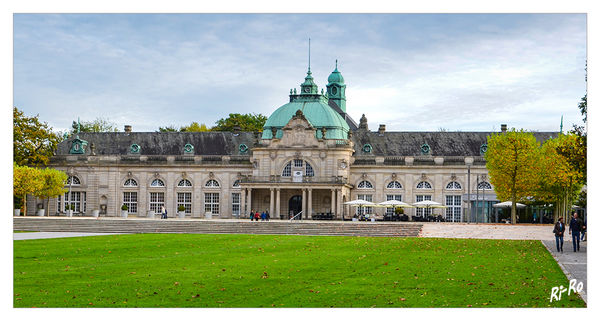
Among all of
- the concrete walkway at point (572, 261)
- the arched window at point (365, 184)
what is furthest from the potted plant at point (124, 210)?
the concrete walkway at point (572, 261)

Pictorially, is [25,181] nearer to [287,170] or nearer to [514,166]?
[287,170]

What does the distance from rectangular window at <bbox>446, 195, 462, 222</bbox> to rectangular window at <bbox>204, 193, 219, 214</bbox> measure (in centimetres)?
2192

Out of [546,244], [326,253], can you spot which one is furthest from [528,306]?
[546,244]

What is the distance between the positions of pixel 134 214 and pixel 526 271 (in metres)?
57.1

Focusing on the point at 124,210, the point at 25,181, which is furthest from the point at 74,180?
the point at 25,181

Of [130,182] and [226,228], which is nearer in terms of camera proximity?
[226,228]

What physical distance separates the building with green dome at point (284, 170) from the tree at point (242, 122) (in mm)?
12672

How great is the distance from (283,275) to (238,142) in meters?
56.7

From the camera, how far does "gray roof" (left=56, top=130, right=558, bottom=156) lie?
7588 centimetres

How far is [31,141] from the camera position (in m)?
72.7

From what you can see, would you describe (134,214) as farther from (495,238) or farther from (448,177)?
(495,238)

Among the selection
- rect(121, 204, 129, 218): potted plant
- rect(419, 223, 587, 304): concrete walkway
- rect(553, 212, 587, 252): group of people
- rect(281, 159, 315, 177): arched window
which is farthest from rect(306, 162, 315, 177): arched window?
rect(553, 212, 587, 252): group of people

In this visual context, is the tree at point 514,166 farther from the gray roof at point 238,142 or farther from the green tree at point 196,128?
the green tree at point 196,128

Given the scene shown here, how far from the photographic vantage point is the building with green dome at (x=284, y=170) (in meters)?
71.8
